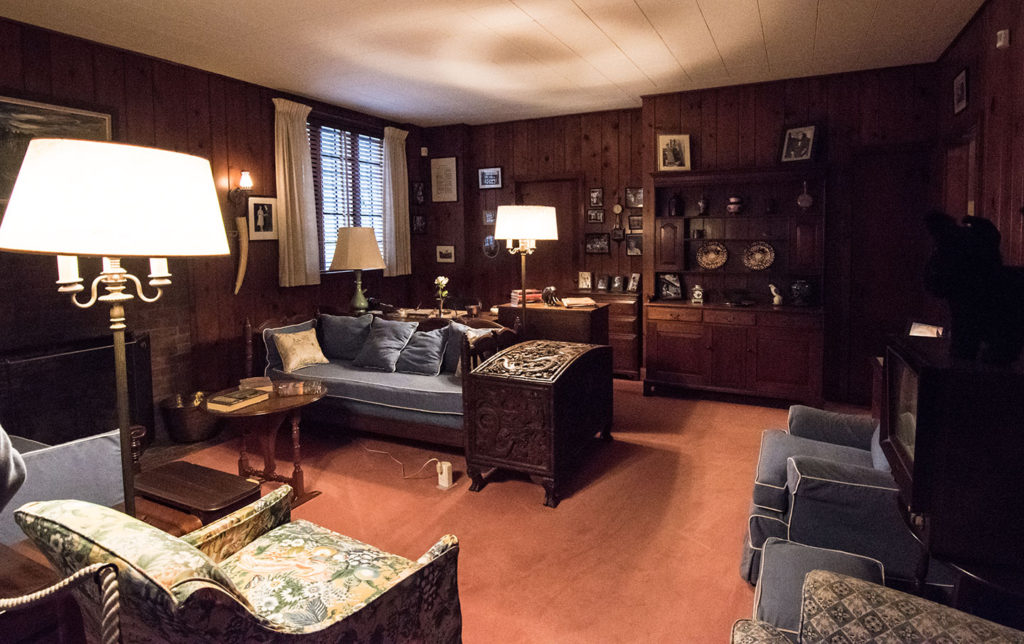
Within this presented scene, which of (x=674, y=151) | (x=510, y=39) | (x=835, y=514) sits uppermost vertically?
(x=510, y=39)

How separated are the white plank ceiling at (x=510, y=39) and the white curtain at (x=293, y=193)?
11.2 inches

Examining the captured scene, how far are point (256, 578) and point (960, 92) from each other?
4.85 m

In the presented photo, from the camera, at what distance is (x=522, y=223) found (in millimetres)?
4277

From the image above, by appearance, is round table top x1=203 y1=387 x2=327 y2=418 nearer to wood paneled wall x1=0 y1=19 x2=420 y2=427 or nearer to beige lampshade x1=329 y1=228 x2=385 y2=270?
wood paneled wall x1=0 y1=19 x2=420 y2=427

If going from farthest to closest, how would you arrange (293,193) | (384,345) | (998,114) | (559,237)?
(559,237)
(293,193)
(384,345)
(998,114)

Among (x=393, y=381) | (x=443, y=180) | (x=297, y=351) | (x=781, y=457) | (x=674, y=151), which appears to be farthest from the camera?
(x=443, y=180)

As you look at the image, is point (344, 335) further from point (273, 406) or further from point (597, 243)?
point (597, 243)

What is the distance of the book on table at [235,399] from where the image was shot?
3416mm

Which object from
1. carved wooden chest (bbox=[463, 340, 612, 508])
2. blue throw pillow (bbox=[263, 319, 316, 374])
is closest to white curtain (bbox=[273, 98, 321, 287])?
blue throw pillow (bbox=[263, 319, 316, 374])

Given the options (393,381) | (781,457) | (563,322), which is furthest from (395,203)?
(781,457)

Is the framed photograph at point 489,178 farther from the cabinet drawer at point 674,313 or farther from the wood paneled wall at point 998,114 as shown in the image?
the wood paneled wall at point 998,114

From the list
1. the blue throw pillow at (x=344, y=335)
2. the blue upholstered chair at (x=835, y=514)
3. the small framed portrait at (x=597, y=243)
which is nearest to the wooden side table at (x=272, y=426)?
the blue throw pillow at (x=344, y=335)

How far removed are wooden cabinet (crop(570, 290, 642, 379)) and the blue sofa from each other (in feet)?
6.27

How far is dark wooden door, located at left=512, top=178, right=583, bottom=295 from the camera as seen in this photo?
675 cm
